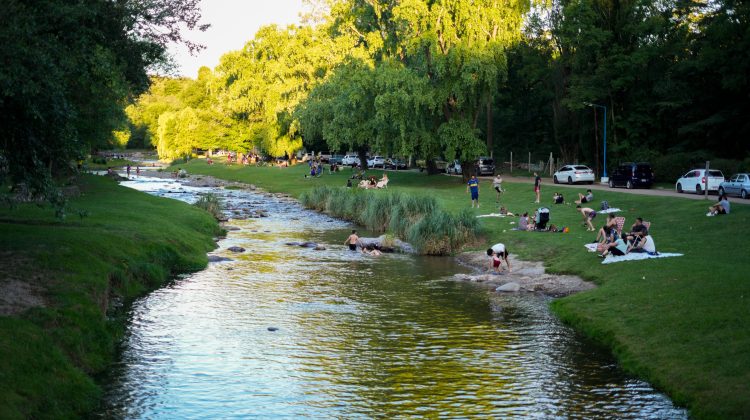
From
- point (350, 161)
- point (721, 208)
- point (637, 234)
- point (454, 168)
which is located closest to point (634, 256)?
point (637, 234)

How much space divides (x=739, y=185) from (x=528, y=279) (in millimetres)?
22824

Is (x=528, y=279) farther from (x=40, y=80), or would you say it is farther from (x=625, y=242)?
(x=40, y=80)

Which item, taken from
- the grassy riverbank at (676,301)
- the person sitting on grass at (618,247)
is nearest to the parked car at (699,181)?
the grassy riverbank at (676,301)

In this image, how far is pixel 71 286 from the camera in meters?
19.7

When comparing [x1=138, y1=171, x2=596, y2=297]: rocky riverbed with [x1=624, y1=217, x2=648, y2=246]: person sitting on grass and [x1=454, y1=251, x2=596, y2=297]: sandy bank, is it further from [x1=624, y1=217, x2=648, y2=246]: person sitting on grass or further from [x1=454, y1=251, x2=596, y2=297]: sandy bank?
[x1=624, y1=217, x2=648, y2=246]: person sitting on grass

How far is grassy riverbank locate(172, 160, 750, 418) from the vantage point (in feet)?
49.4

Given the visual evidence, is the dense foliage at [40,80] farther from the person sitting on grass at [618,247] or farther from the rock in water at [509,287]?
the person sitting on grass at [618,247]

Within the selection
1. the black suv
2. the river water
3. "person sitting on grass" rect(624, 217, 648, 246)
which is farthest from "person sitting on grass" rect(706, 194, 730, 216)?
the black suv

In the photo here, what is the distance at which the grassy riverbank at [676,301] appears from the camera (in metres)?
15.1

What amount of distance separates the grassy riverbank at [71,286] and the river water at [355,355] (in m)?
0.77

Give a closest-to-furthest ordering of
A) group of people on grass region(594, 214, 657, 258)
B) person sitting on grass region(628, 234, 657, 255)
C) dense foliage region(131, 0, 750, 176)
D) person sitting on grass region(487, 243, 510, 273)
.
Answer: person sitting on grass region(628, 234, 657, 255)
group of people on grass region(594, 214, 657, 258)
person sitting on grass region(487, 243, 510, 273)
dense foliage region(131, 0, 750, 176)

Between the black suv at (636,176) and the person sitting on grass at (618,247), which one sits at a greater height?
the black suv at (636,176)

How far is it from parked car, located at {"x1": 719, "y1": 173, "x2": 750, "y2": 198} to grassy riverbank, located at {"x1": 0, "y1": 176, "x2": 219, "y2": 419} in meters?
30.8

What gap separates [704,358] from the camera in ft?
51.9
